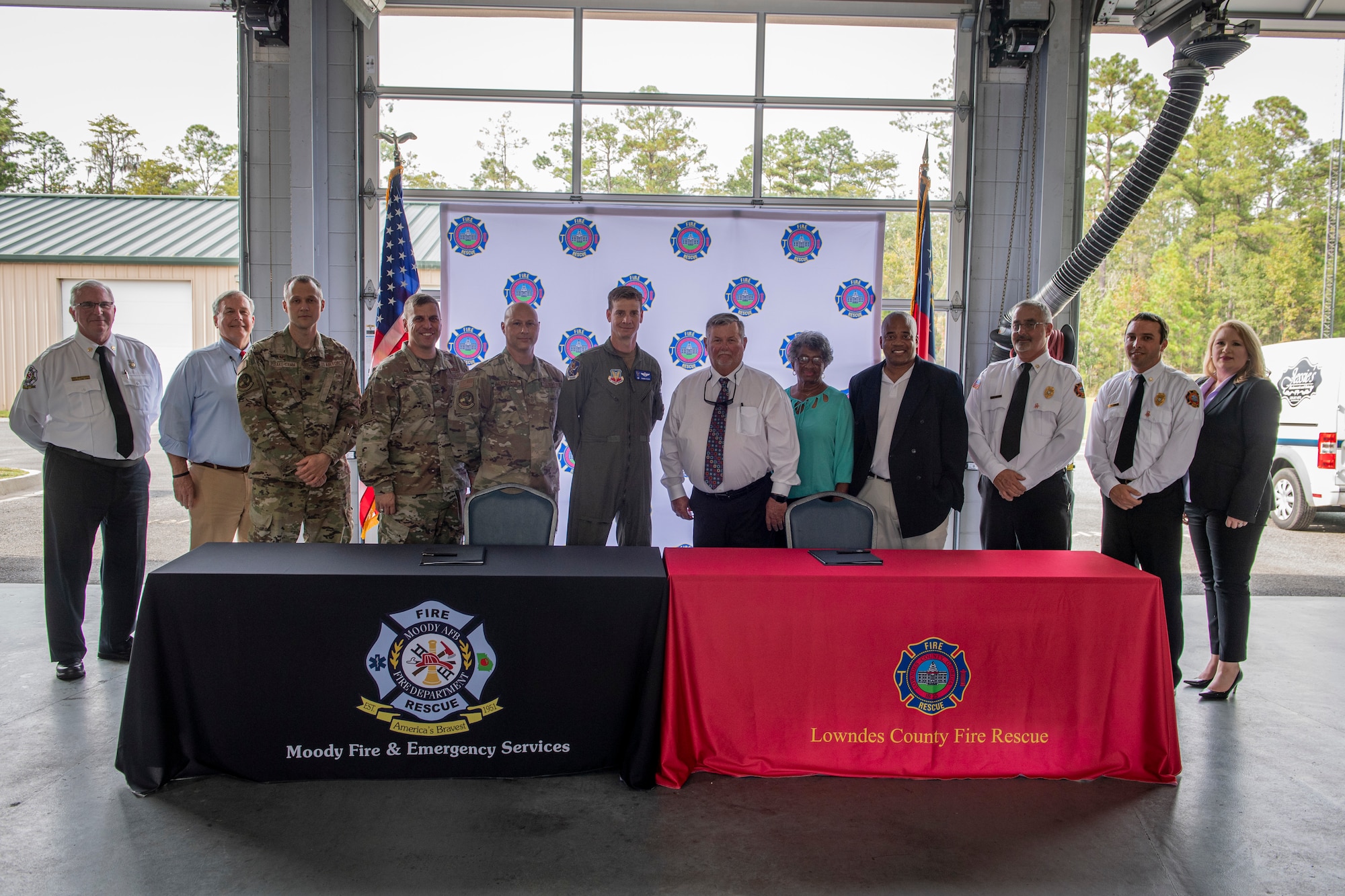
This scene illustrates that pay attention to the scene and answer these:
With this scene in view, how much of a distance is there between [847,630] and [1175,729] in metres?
1.14

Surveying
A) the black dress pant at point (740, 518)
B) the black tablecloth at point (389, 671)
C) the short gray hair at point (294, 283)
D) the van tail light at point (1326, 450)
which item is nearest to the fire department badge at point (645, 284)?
the black dress pant at point (740, 518)

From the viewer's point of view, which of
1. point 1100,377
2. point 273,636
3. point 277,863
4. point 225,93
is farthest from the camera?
point 1100,377

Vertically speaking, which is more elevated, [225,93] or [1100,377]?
[225,93]

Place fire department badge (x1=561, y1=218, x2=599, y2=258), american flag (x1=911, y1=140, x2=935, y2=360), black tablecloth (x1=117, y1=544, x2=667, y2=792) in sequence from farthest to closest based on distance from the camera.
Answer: fire department badge (x1=561, y1=218, x2=599, y2=258) → american flag (x1=911, y1=140, x2=935, y2=360) → black tablecloth (x1=117, y1=544, x2=667, y2=792)

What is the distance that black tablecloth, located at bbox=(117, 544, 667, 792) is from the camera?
242 cm

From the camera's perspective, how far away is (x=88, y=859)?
2.14 m

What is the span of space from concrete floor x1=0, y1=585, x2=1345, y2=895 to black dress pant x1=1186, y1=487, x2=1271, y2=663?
0.66 meters

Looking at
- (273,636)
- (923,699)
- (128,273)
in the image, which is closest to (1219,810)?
(923,699)

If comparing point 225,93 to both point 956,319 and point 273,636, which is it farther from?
point 956,319

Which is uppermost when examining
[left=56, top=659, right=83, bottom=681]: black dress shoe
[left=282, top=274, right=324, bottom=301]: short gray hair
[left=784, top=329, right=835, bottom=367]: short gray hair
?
[left=282, top=274, right=324, bottom=301]: short gray hair

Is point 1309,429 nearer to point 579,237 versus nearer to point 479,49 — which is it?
point 579,237

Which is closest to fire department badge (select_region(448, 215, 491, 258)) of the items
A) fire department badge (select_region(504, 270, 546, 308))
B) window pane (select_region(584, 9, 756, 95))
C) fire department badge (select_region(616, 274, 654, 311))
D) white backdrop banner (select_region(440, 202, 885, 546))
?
white backdrop banner (select_region(440, 202, 885, 546))

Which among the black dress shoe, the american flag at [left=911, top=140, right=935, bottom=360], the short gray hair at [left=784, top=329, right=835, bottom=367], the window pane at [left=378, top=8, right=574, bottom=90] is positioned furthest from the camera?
the window pane at [left=378, top=8, right=574, bottom=90]

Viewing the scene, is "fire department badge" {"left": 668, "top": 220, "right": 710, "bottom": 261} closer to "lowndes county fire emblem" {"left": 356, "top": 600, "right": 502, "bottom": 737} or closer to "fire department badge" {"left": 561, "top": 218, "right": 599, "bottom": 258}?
"fire department badge" {"left": 561, "top": 218, "right": 599, "bottom": 258}
